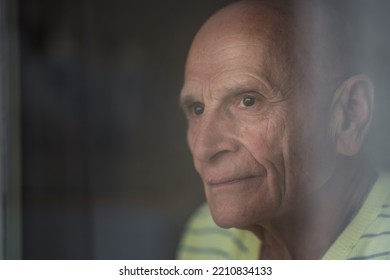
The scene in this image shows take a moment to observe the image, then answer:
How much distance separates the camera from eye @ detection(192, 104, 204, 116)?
3.80 ft

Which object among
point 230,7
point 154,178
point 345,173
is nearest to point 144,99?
point 154,178

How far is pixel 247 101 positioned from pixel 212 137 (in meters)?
0.10

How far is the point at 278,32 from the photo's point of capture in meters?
1.12

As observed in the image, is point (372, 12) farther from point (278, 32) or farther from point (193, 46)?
point (193, 46)

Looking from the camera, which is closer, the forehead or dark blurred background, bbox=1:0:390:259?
the forehead

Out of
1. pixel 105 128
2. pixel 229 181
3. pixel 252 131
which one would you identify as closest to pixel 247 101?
pixel 252 131

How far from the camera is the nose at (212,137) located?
3.70ft

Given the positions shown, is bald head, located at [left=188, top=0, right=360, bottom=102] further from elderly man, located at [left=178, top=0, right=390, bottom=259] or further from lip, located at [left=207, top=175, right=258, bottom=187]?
lip, located at [left=207, top=175, right=258, bottom=187]

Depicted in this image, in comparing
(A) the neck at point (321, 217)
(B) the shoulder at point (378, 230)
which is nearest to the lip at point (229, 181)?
(A) the neck at point (321, 217)

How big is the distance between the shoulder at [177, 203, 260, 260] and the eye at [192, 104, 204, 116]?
197 millimetres

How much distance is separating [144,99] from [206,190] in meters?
0.26

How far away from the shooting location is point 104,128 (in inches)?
52.6

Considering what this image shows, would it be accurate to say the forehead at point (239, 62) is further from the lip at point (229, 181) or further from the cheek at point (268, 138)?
the lip at point (229, 181)

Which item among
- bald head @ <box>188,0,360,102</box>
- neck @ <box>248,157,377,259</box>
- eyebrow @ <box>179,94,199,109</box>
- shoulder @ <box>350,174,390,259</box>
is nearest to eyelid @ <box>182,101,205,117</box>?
eyebrow @ <box>179,94,199,109</box>
